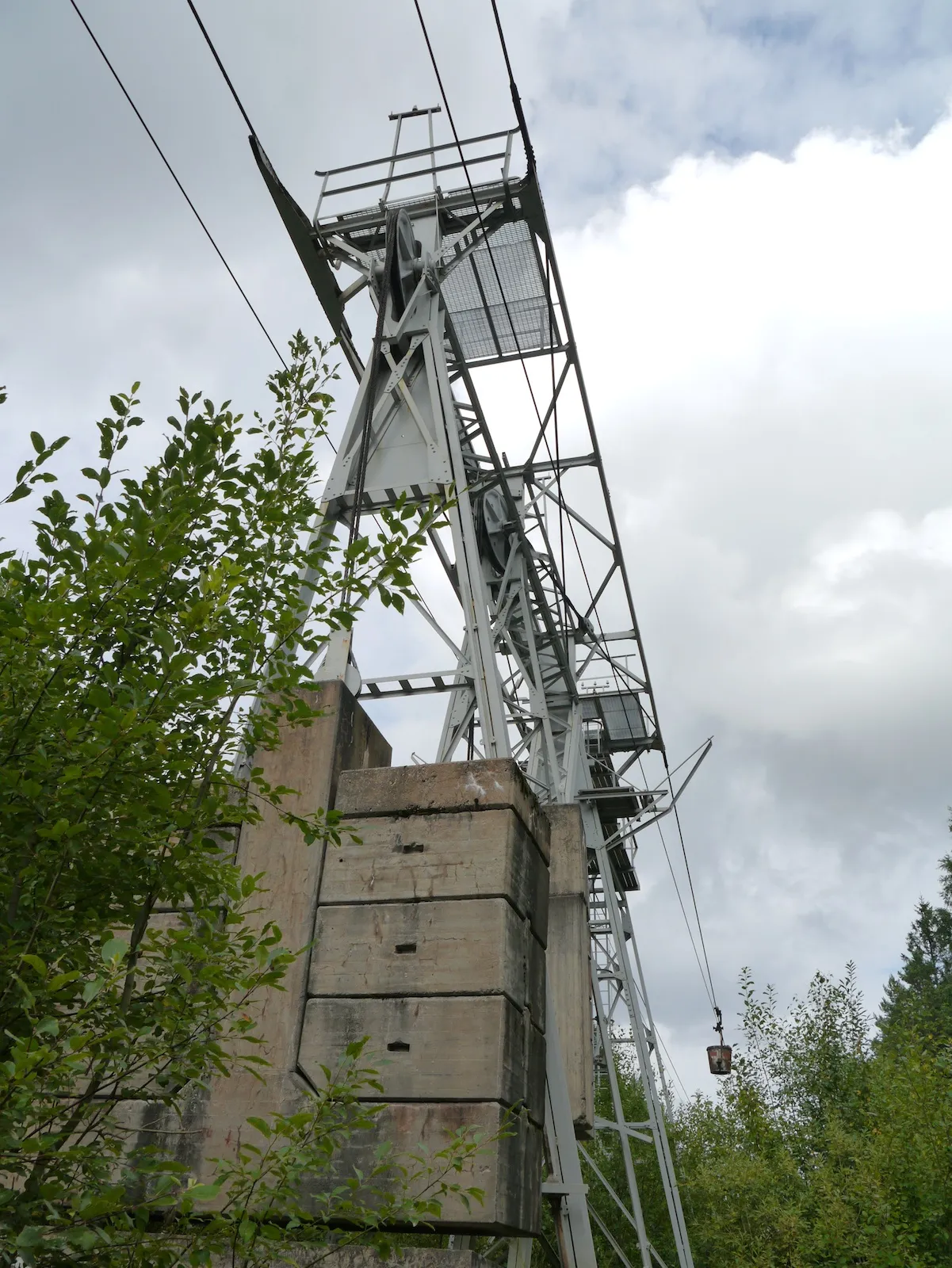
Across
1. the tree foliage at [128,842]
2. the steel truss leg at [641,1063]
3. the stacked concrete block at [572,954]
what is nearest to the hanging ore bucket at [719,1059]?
the steel truss leg at [641,1063]

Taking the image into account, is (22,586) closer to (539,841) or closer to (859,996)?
(539,841)

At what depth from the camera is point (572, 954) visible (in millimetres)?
9125

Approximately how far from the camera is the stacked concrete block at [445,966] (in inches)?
198

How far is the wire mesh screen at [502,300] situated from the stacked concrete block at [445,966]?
6827 mm

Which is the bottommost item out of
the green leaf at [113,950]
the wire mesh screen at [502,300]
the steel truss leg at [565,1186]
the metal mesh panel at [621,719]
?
the green leaf at [113,950]

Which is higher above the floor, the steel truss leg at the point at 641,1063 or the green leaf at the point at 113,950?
the steel truss leg at the point at 641,1063

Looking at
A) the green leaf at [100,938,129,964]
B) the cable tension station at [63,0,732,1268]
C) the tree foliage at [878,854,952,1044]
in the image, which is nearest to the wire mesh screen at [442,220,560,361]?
the cable tension station at [63,0,732,1268]

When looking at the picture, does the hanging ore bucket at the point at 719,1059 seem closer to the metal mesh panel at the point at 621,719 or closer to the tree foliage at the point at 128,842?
the metal mesh panel at the point at 621,719

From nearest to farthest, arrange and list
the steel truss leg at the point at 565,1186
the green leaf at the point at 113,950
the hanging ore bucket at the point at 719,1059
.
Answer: the green leaf at the point at 113,950, the steel truss leg at the point at 565,1186, the hanging ore bucket at the point at 719,1059

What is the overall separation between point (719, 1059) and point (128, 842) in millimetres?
23953

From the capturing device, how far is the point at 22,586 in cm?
327

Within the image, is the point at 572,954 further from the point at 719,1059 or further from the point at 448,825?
the point at 719,1059

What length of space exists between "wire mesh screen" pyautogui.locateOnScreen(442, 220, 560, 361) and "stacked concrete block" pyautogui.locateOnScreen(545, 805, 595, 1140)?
5437 mm

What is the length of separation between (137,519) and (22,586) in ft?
1.87
